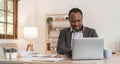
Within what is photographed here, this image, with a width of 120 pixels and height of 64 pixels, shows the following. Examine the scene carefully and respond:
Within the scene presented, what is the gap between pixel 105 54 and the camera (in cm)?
214

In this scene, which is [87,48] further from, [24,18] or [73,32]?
[24,18]

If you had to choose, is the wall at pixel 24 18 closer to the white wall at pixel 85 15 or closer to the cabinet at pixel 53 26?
the white wall at pixel 85 15

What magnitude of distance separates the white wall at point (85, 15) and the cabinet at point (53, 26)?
131 mm

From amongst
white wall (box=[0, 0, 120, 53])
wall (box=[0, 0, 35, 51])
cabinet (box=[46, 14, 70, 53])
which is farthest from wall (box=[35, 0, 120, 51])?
wall (box=[0, 0, 35, 51])

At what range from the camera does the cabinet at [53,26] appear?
539 cm

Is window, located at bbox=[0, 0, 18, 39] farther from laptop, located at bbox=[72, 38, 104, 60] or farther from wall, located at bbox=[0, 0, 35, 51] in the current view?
laptop, located at bbox=[72, 38, 104, 60]

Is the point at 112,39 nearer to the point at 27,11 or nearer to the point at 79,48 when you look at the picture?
the point at 27,11

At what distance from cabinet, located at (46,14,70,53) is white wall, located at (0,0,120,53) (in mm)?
131

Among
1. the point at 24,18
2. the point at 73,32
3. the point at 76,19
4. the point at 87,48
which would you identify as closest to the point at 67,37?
the point at 73,32

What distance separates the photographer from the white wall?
5.08 metres

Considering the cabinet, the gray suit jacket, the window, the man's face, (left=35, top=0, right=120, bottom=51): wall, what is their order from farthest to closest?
the cabinet, (left=35, top=0, right=120, bottom=51): wall, the window, the gray suit jacket, the man's face

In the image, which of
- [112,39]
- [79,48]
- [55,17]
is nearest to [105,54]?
[79,48]

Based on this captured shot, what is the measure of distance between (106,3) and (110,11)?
197 mm

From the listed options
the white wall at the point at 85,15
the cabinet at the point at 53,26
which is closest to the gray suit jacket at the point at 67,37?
the white wall at the point at 85,15
